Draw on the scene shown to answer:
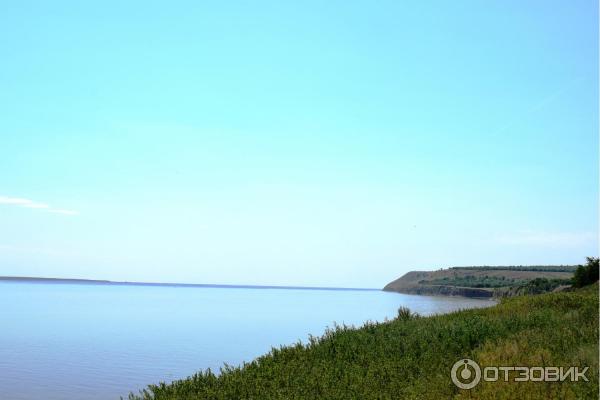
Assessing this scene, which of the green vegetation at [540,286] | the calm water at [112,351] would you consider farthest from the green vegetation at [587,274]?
the green vegetation at [540,286]

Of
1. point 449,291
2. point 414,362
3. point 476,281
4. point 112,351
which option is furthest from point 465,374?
point 476,281

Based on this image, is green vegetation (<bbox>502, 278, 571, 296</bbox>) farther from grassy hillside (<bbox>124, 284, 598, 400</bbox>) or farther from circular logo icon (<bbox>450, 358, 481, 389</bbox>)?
circular logo icon (<bbox>450, 358, 481, 389</bbox>)

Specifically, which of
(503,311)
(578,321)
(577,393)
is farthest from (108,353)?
(577,393)

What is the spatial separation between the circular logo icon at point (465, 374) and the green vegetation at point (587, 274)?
41.2m

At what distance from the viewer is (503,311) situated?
1931 cm

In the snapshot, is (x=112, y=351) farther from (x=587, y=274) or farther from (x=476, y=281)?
(x=476, y=281)

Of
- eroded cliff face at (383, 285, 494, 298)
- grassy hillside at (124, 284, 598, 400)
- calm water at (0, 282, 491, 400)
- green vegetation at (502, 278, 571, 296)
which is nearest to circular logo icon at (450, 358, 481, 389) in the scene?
grassy hillside at (124, 284, 598, 400)

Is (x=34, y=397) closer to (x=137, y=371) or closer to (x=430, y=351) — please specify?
(x=137, y=371)

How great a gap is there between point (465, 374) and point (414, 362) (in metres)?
1.65

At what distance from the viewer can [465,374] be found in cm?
1024

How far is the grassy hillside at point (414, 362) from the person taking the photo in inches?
375

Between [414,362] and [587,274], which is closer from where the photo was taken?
[414,362]

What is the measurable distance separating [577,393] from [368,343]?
22.2 ft

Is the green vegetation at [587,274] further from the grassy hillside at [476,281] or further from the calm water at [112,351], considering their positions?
the grassy hillside at [476,281]
